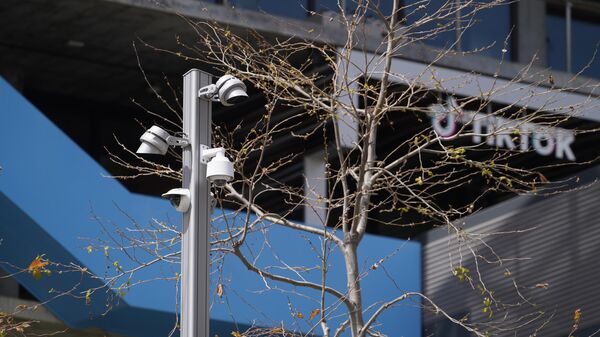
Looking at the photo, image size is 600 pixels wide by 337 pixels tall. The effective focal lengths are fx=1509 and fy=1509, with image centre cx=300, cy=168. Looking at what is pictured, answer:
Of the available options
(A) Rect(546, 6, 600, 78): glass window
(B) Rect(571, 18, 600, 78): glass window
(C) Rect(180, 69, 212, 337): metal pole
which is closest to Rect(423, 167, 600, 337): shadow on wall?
(A) Rect(546, 6, 600, 78): glass window

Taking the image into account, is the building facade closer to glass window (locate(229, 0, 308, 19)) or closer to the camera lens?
glass window (locate(229, 0, 308, 19))

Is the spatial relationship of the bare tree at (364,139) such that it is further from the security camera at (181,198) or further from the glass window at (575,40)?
the security camera at (181,198)

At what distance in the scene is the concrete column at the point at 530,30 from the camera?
27675 mm

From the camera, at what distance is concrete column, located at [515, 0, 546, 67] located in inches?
1090

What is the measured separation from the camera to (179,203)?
38.5 ft

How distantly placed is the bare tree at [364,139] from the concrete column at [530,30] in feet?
3.30

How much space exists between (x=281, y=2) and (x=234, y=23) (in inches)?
64.1

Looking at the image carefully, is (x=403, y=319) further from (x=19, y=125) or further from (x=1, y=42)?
(x=1, y=42)

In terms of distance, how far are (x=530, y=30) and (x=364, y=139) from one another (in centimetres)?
1509

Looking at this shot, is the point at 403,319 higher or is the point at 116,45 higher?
the point at 116,45

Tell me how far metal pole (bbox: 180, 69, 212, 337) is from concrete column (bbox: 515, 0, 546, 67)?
1631 cm

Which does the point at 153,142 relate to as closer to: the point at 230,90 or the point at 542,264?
the point at 230,90

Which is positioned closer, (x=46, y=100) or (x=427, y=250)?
(x=427, y=250)

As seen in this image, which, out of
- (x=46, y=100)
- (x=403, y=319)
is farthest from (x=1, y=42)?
(x=403, y=319)
